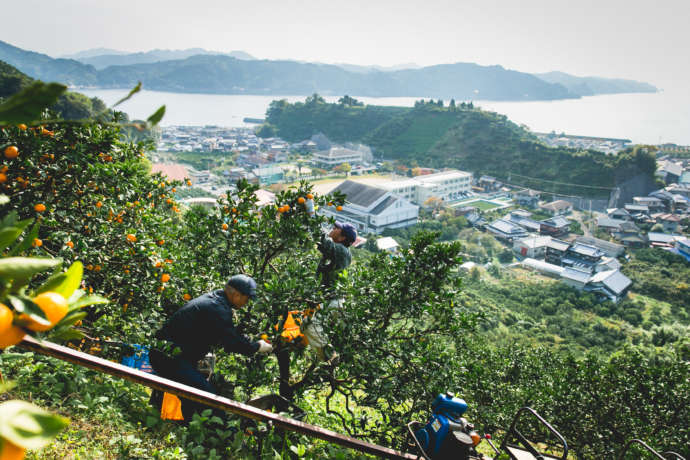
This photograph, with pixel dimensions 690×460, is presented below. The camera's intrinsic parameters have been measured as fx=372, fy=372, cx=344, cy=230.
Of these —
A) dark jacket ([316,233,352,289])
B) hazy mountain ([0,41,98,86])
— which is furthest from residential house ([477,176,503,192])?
hazy mountain ([0,41,98,86])

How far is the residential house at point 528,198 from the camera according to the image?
49.5 metres

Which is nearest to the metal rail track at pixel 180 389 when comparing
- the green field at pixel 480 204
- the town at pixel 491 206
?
the town at pixel 491 206

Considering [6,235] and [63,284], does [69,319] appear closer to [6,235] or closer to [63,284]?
[63,284]

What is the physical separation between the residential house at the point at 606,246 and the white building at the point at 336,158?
36.8 m

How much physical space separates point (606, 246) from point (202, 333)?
44267 millimetres

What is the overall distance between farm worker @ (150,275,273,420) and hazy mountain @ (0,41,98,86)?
419ft

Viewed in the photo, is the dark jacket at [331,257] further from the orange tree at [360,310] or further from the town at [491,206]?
the town at [491,206]

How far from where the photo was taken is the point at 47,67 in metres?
115

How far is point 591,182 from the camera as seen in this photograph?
51.0 m

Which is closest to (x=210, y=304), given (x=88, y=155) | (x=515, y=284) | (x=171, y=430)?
(x=171, y=430)

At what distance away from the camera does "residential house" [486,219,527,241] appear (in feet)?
130

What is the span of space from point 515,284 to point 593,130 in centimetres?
8388

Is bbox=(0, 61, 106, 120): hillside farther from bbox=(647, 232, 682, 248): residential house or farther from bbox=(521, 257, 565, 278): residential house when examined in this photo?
bbox=(647, 232, 682, 248): residential house

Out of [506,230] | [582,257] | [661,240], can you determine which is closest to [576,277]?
[582,257]
